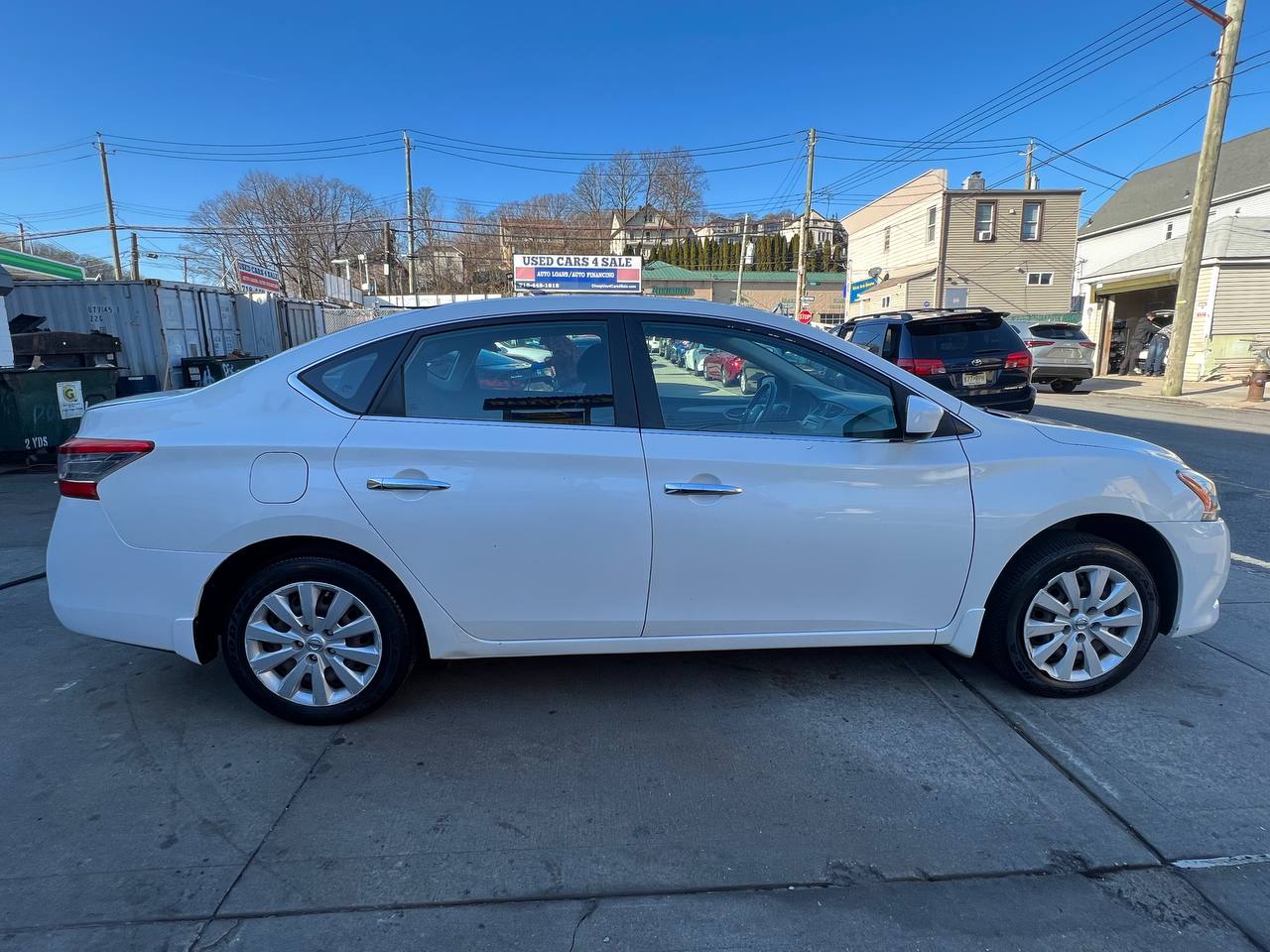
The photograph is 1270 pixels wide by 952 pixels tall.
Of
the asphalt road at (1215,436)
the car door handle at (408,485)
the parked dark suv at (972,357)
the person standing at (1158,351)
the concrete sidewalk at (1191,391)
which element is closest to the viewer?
the car door handle at (408,485)

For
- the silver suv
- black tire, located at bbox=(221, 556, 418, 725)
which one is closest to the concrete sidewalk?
the silver suv

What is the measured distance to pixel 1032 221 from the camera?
30828 millimetres

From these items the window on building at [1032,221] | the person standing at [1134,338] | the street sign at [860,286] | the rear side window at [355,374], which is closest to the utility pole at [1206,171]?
the person standing at [1134,338]

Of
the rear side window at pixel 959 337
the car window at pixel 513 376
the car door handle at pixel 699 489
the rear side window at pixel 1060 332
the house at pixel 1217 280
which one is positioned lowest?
the car door handle at pixel 699 489

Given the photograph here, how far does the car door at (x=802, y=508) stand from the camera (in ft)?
9.52

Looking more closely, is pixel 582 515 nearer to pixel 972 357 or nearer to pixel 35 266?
pixel 972 357

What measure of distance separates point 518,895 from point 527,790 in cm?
51

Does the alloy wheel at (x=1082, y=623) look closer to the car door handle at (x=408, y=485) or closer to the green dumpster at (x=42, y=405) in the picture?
the car door handle at (x=408, y=485)

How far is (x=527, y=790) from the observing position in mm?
2682

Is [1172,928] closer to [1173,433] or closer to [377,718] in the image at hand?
[377,718]

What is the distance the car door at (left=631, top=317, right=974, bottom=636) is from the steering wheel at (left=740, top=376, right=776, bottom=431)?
0.03m

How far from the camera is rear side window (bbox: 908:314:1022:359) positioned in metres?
8.87

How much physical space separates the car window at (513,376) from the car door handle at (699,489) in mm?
384

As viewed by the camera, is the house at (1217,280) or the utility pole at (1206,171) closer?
the utility pole at (1206,171)
